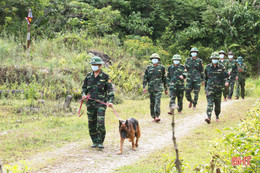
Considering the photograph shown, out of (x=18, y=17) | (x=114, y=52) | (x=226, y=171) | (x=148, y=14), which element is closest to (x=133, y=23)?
(x=148, y=14)

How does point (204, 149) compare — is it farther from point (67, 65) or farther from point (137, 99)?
point (67, 65)

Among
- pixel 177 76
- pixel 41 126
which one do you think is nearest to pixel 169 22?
pixel 177 76

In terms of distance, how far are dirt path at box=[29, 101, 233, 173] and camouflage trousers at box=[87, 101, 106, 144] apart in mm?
314

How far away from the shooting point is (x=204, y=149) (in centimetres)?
734

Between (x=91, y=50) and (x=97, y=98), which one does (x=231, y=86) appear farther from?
(x=97, y=98)

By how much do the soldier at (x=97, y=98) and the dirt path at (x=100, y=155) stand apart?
378 mm

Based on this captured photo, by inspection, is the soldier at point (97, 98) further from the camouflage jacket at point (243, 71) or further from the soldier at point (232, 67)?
the camouflage jacket at point (243, 71)

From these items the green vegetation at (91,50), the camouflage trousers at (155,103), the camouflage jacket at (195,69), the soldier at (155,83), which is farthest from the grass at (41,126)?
the camouflage jacket at (195,69)

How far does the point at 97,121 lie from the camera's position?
758 cm

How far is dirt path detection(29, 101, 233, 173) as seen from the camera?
20.6 ft

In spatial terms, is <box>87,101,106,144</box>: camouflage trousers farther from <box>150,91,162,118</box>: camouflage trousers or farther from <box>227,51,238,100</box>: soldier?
<box>227,51,238,100</box>: soldier

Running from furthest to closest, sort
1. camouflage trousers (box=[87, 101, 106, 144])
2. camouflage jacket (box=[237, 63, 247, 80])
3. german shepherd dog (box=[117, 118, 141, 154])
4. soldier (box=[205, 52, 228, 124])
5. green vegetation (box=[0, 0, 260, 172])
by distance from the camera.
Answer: camouflage jacket (box=[237, 63, 247, 80])
soldier (box=[205, 52, 228, 124])
green vegetation (box=[0, 0, 260, 172])
camouflage trousers (box=[87, 101, 106, 144])
german shepherd dog (box=[117, 118, 141, 154])

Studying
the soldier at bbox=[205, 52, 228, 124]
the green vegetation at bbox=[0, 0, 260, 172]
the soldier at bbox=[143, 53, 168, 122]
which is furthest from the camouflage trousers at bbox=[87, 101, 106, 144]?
the soldier at bbox=[205, 52, 228, 124]

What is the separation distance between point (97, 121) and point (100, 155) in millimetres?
885
